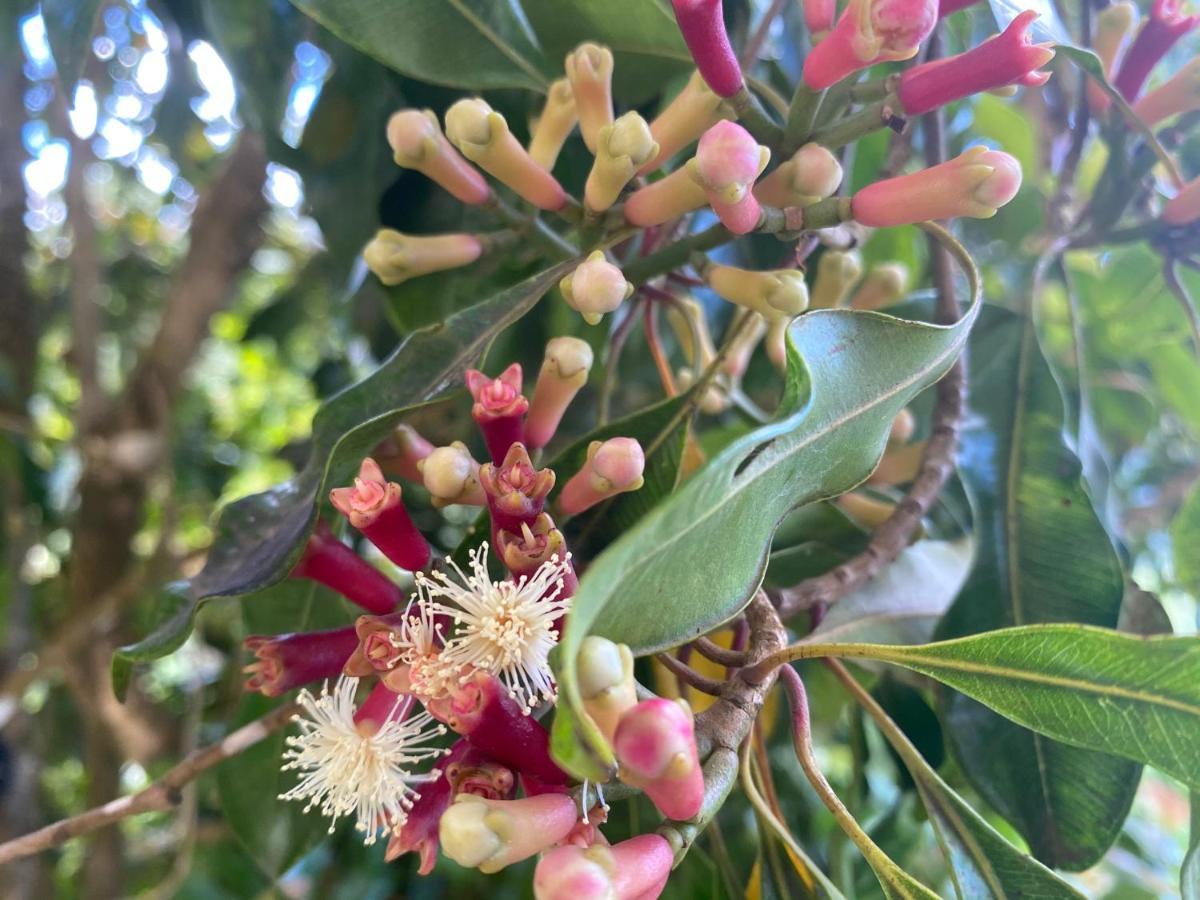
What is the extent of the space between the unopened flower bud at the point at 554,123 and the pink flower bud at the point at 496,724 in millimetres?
371

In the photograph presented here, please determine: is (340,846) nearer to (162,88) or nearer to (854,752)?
(854,752)

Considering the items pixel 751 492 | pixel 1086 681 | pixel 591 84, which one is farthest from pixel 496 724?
pixel 591 84

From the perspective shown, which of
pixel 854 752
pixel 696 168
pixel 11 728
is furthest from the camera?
pixel 11 728

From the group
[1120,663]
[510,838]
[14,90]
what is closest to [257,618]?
[510,838]

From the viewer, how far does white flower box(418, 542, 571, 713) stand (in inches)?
15.6

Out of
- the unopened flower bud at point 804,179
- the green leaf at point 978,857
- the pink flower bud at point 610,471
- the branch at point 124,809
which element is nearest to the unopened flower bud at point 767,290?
the unopened flower bud at point 804,179

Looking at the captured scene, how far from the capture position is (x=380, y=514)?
1.43ft

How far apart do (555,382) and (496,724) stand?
0.66 feet

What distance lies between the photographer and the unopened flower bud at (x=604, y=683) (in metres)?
0.29

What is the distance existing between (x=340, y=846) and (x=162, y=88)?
3.25 feet

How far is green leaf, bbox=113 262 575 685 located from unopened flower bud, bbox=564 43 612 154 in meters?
0.11

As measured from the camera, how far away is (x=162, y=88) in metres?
1.10

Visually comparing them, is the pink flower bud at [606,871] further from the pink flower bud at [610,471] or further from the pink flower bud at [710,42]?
the pink flower bud at [710,42]

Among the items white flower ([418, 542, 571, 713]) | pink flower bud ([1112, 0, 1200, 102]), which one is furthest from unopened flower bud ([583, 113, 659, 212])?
pink flower bud ([1112, 0, 1200, 102])
